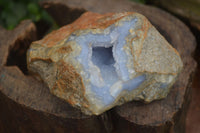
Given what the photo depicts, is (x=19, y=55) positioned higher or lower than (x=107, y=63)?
lower

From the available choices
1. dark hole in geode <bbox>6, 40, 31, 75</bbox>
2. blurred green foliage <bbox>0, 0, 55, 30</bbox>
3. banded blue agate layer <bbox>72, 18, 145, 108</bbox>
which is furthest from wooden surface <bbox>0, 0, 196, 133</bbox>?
blurred green foliage <bbox>0, 0, 55, 30</bbox>

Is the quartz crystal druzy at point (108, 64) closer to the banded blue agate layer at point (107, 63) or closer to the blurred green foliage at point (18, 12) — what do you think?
the banded blue agate layer at point (107, 63)

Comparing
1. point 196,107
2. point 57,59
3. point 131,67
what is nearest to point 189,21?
point 196,107

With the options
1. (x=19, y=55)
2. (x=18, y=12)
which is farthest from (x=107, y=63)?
(x=18, y=12)

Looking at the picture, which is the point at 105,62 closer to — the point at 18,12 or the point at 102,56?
the point at 102,56

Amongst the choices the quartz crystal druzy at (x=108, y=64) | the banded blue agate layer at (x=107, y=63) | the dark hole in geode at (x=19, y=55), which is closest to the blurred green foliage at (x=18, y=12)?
the dark hole in geode at (x=19, y=55)

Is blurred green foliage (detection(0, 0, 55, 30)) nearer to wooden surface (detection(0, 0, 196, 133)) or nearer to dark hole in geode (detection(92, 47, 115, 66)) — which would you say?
wooden surface (detection(0, 0, 196, 133))

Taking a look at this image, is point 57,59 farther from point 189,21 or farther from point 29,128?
point 189,21
